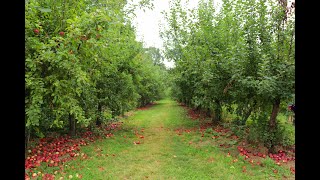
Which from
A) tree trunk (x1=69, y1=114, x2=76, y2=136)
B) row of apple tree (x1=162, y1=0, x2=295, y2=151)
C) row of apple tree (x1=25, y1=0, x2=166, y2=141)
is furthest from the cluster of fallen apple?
row of apple tree (x1=162, y1=0, x2=295, y2=151)

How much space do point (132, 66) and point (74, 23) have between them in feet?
21.4

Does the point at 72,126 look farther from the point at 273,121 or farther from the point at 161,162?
the point at 273,121

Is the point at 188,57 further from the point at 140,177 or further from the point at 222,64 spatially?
the point at 140,177

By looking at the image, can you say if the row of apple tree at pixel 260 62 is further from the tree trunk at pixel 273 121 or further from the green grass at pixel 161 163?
the green grass at pixel 161 163

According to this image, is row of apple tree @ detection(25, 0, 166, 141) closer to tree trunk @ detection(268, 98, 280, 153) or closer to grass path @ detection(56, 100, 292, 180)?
grass path @ detection(56, 100, 292, 180)

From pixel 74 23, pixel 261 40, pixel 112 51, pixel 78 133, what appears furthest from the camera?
pixel 78 133

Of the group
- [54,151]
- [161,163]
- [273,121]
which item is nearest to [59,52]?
[161,163]

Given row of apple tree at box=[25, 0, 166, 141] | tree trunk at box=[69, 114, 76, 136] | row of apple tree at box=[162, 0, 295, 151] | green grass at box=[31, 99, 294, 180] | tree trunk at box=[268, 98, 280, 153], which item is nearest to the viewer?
row of apple tree at box=[25, 0, 166, 141]

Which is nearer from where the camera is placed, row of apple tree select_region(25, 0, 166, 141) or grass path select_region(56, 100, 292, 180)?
row of apple tree select_region(25, 0, 166, 141)

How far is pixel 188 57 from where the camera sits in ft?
36.8

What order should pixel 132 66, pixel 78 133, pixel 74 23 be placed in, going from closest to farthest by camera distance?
pixel 74 23
pixel 78 133
pixel 132 66

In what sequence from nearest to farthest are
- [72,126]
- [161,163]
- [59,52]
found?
[59,52] < [161,163] < [72,126]

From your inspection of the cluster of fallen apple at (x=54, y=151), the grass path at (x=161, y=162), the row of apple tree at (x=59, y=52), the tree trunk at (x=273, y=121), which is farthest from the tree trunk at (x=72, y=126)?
the tree trunk at (x=273, y=121)
